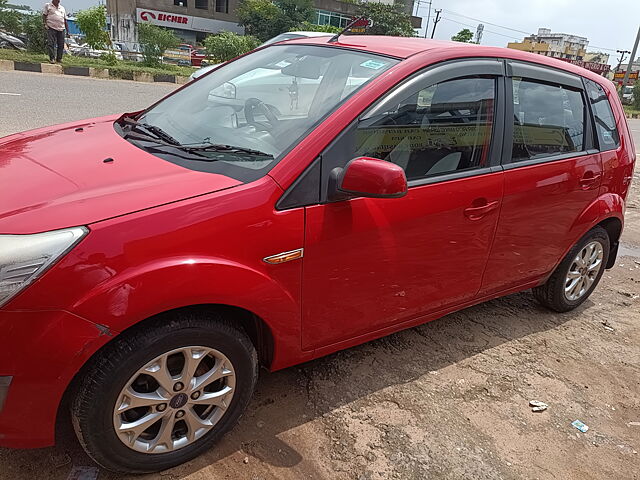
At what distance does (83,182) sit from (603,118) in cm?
332

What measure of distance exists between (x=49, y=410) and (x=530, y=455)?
2109 millimetres

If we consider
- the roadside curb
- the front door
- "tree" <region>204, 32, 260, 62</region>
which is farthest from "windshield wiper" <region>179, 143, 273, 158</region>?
"tree" <region>204, 32, 260, 62</region>

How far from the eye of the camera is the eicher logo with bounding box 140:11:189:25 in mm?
50438

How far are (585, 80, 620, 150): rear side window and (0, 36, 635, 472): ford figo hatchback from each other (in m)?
0.18

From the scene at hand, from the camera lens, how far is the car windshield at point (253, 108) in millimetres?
2303

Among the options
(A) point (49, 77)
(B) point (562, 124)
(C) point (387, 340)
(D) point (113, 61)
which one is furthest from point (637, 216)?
(D) point (113, 61)

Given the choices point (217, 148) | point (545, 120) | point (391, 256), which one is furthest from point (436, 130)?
point (217, 148)

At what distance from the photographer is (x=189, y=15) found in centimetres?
5347

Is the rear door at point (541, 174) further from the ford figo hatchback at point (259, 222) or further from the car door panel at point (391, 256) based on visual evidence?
the car door panel at point (391, 256)

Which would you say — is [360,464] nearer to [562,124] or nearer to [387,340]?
[387,340]

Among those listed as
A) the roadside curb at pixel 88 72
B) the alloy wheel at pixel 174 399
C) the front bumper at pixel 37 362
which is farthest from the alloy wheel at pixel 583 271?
the roadside curb at pixel 88 72

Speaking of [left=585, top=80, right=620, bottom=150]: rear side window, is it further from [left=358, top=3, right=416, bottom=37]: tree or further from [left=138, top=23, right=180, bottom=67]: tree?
[left=358, top=3, right=416, bottom=37]: tree

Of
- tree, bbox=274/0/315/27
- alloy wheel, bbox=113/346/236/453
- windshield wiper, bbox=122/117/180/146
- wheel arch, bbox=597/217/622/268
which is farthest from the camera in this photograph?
tree, bbox=274/0/315/27

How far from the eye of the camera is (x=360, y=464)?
2.35 metres
